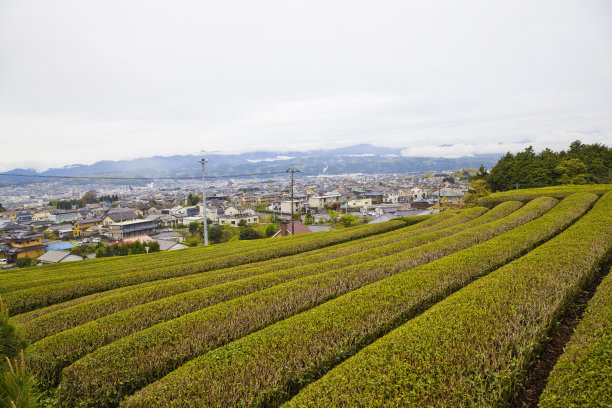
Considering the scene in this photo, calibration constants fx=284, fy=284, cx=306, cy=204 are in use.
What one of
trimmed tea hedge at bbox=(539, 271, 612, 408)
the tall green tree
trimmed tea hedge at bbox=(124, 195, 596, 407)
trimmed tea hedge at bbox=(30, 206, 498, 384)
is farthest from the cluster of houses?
trimmed tea hedge at bbox=(539, 271, 612, 408)

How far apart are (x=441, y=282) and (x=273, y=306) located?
4.76m

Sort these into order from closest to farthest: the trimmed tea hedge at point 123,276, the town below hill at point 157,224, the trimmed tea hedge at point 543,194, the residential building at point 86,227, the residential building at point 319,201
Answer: the trimmed tea hedge at point 123,276 < the trimmed tea hedge at point 543,194 < the town below hill at point 157,224 < the residential building at point 86,227 < the residential building at point 319,201

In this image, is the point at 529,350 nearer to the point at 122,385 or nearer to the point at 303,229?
the point at 122,385

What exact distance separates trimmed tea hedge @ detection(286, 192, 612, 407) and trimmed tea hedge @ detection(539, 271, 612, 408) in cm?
49

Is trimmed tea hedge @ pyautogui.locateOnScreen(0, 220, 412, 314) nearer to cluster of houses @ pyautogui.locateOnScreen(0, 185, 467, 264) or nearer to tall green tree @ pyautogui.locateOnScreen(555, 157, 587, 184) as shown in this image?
cluster of houses @ pyautogui.locateOnScreen(0, 185, 467, 264)

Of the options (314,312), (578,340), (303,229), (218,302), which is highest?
(578,340)

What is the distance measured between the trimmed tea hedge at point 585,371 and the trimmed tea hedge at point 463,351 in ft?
1.60

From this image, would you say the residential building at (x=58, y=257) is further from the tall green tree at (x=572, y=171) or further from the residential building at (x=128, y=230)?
the tall green tree at (x=572, y=171)

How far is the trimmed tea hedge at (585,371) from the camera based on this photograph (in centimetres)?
362

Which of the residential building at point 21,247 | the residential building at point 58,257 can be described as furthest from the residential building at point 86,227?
the residential building at point 58,257

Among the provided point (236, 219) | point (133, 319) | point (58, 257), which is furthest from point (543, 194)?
point (236, 219)

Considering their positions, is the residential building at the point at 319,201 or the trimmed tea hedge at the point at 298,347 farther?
the residential building at the point at 319,201

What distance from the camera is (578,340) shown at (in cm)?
482

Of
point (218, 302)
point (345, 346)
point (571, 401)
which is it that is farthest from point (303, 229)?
point (571, 401)
